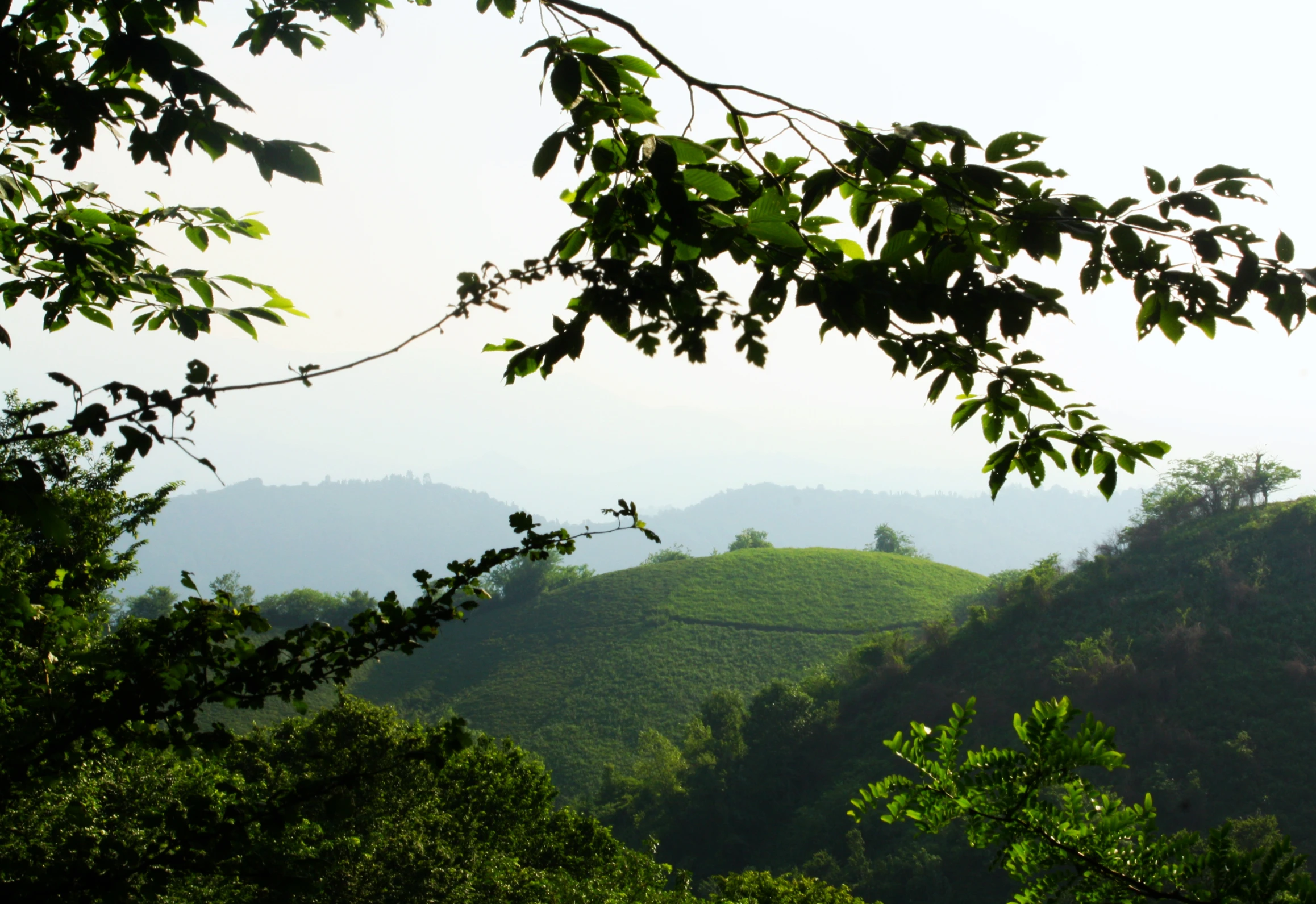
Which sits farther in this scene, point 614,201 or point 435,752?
point 435,752

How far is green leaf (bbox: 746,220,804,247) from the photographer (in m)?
1.79

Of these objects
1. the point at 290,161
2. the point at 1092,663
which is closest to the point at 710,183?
the point at 290,161

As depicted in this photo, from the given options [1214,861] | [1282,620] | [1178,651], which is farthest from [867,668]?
[1214,861]

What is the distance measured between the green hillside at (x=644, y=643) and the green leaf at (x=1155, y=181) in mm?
52411

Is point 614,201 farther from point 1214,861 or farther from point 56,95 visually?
point 1214,861

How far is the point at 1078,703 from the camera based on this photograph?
1700 inches

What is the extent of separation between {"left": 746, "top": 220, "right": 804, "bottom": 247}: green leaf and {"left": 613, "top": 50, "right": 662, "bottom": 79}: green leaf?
44 centimetres

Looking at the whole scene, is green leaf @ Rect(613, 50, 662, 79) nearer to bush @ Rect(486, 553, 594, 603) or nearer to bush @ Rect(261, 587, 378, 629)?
bush @ Rect(261, 587, 378, 629)

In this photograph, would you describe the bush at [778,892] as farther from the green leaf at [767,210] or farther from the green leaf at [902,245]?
the green leaf at [767,210]

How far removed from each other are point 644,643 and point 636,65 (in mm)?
66479

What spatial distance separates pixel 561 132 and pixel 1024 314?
1.27 metres

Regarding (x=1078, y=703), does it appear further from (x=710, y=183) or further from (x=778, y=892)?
(x=710, y=183)

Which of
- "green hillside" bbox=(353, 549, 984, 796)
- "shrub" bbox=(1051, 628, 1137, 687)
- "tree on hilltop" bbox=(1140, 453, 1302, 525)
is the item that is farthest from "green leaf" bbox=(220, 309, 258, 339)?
"tree on hilltop" bbox=(1140, 453, 1302, 525)

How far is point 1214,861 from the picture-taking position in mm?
2869
